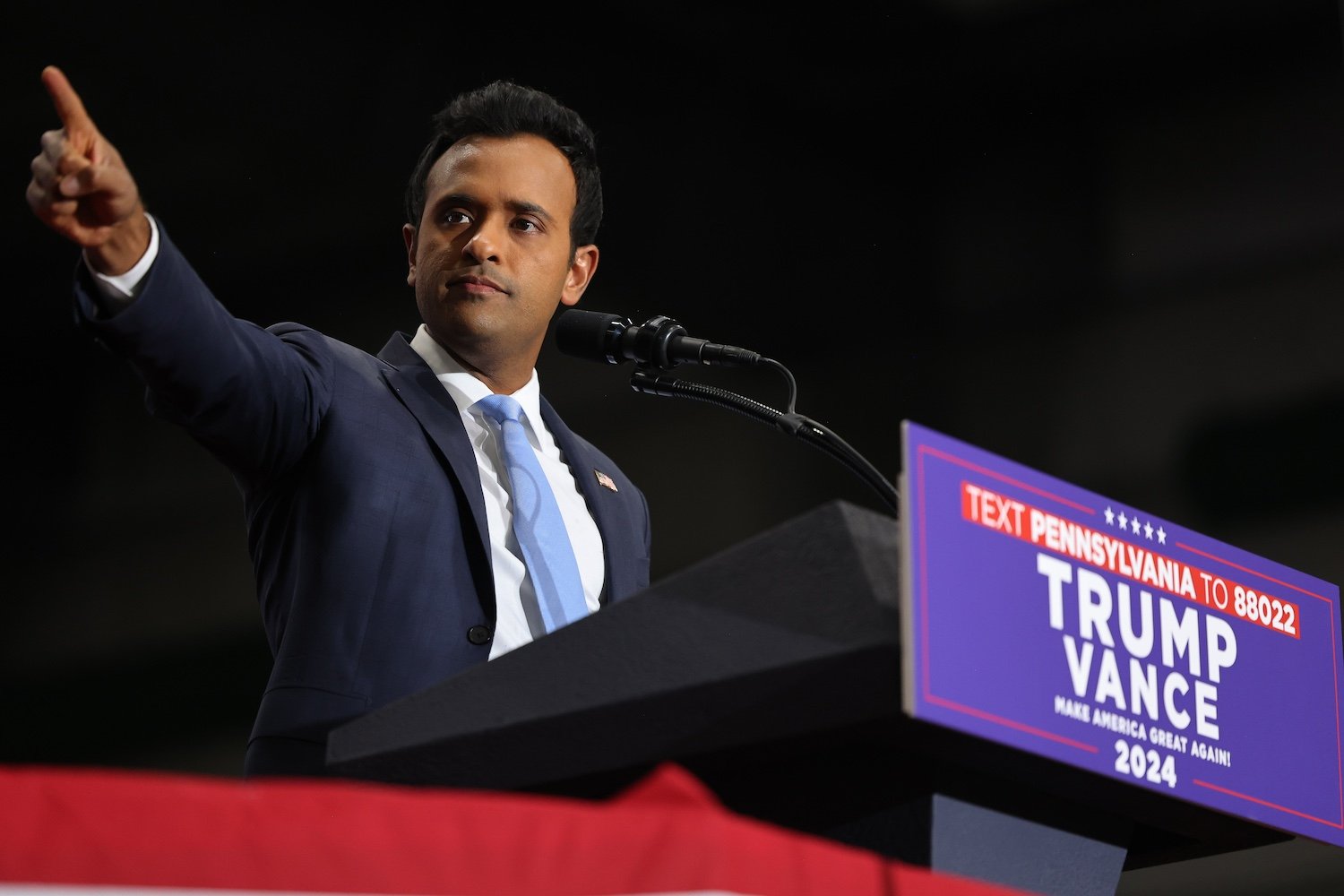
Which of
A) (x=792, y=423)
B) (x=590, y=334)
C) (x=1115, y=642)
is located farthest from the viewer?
(x=590, y=334)

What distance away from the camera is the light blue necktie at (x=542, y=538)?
51.3 inches

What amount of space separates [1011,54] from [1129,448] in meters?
0.84

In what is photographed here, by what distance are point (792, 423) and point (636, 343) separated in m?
0.17

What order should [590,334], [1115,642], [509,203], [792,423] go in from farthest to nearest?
[509,203] < [590,334] < [792,423] < [1115,642]

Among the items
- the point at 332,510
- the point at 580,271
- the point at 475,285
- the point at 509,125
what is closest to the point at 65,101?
the point at 332,510

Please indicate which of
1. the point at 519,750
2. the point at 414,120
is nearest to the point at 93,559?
the point at 414,120

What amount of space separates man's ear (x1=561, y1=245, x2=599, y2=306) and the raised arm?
967 millimetres

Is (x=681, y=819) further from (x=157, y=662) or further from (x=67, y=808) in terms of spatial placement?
(x=157, y=662)

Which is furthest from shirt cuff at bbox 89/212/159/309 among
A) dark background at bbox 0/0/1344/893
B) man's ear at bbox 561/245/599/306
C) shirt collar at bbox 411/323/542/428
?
dark background at bbox 0/0/1344/893

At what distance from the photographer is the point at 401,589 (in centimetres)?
127

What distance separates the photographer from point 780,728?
817mm

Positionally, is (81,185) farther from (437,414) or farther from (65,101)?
(437,414)

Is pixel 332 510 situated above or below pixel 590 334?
below

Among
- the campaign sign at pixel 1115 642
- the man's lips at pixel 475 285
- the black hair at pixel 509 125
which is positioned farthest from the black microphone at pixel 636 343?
the campaign sign at pixel 1115 642
